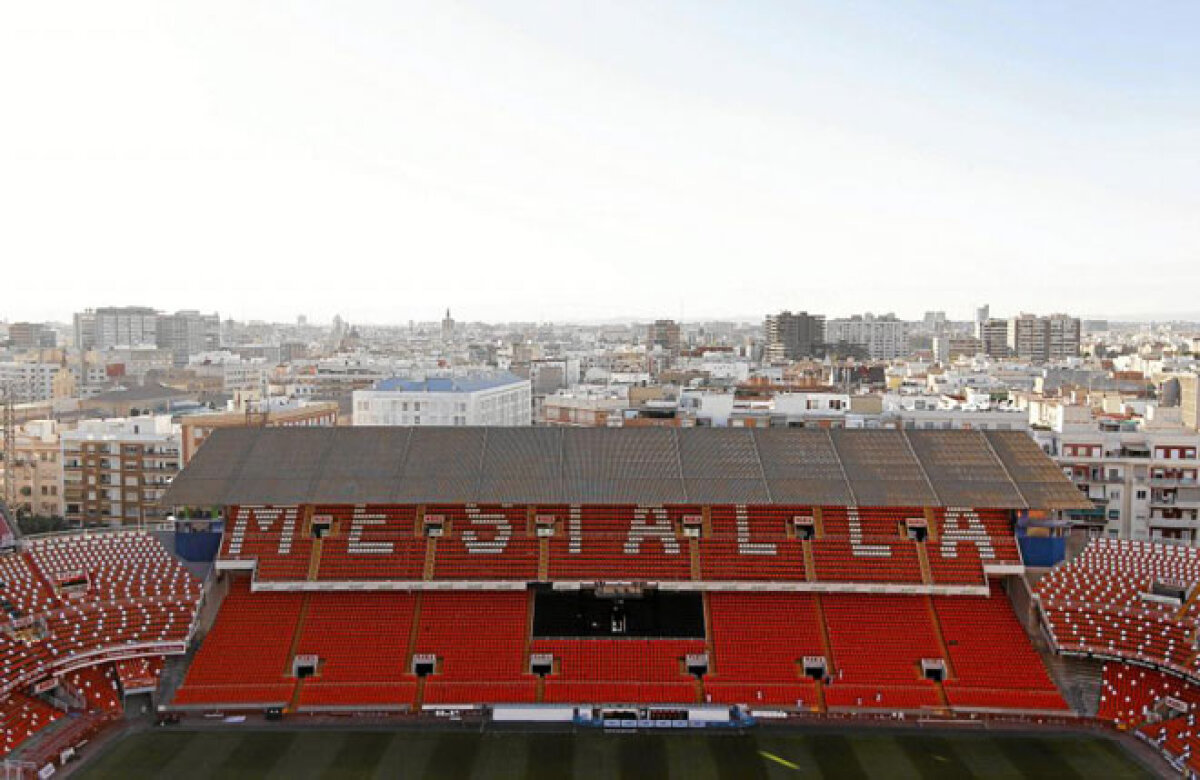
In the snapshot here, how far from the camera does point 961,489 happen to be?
Answer: 39219 mm

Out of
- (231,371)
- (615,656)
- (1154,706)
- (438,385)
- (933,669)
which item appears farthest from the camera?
(231,371)

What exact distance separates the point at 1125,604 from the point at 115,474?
5416 cm

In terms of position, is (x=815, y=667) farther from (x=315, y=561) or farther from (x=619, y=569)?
(x=315, y=561)

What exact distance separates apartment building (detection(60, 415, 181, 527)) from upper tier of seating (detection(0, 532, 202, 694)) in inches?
848

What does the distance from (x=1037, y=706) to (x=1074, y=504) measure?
771cm

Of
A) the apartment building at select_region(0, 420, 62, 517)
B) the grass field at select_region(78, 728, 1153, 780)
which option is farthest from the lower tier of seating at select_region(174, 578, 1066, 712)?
the apartment building at select_region(0, 420, 62, 517)

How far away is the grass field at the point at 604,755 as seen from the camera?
30172 millimetres

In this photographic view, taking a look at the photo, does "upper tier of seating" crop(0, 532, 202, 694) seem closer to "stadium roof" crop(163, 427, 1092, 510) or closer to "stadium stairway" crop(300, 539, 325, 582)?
"stadium roof" crop(163, 427, 1092, 510)

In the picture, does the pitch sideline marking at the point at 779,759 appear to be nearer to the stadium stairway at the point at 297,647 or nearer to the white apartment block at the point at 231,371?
the stadium stairway at the point at 297,647

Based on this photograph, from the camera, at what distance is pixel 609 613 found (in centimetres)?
3856

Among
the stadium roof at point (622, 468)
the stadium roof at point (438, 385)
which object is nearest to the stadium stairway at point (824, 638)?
the stadium roof at point (622, 468)

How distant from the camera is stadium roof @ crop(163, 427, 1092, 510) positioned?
38625 millimetres

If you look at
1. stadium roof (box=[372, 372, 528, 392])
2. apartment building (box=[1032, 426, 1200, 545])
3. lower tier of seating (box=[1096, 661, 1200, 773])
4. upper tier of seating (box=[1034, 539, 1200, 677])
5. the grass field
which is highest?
stadium roof (box=[372, 372, 528, 392])

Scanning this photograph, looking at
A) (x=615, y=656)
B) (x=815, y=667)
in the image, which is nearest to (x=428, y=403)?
(x=615, y=656)
